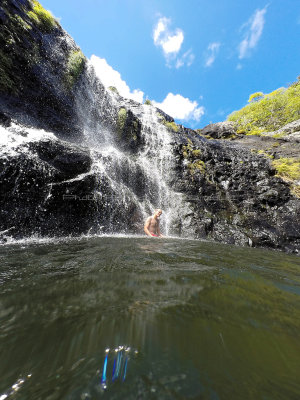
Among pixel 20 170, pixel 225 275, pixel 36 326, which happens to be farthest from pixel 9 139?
pixel 225 275

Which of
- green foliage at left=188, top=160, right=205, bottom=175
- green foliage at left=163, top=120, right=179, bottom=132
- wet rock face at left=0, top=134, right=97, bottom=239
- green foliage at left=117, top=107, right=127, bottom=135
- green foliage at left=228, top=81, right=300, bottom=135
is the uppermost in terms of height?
green foliage at left=228, top=81, right=300, bottom=135

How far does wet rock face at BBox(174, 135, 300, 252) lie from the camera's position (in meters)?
8.15

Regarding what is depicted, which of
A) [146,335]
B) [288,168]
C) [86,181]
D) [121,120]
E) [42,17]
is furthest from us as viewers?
[121,120]

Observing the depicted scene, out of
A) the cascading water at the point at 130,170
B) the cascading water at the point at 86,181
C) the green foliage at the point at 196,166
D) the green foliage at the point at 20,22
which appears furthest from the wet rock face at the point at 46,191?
the green foliage at the point at 20,22

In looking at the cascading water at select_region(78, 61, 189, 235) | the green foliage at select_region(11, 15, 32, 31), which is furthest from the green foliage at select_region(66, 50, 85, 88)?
the green foliage at select_region(11, 15, 32, 31)

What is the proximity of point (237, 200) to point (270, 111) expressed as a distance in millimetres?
24796

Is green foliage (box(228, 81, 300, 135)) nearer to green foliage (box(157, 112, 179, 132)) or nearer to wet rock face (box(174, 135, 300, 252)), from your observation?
green foliage (box(157, 112, 179, 132))

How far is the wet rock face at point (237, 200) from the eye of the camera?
26.8 ft

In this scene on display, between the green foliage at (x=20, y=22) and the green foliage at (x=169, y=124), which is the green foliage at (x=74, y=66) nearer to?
the green foliage at (x=20, y=22)

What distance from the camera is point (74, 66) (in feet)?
38.7

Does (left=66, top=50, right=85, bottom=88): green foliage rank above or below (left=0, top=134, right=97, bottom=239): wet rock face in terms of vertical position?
above

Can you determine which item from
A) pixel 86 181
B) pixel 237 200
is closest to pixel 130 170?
pixel 86 181

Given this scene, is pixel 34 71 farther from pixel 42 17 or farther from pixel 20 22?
pixel 42 17

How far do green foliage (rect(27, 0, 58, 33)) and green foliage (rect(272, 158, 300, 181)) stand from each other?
629 inches
